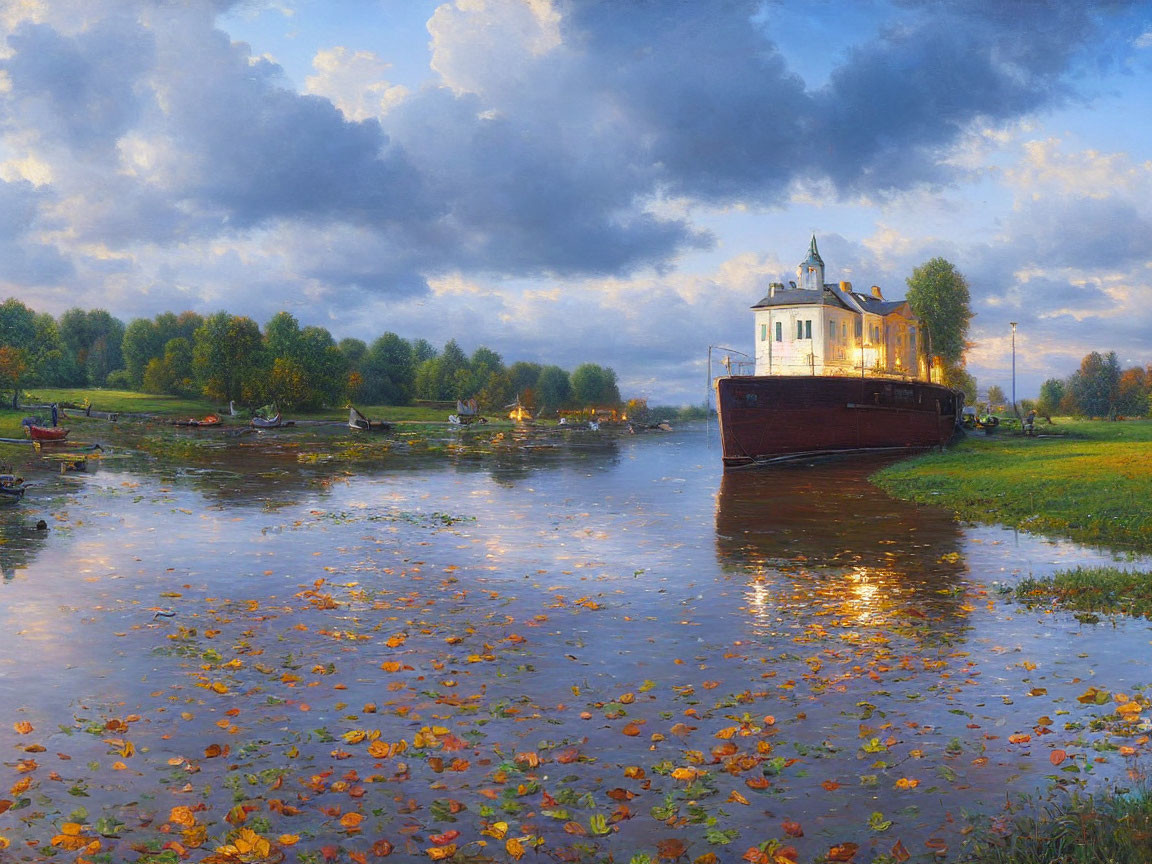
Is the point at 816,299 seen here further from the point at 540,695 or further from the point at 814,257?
the point at 540,695

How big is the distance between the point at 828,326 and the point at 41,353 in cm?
10586

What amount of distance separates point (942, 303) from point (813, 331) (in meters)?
57.1

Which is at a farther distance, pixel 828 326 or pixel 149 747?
pixel 828 326

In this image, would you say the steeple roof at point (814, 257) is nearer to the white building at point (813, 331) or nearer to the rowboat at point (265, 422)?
the white building at point (813, 331)

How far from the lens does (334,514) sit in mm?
26891

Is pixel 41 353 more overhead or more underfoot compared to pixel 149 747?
more overhead

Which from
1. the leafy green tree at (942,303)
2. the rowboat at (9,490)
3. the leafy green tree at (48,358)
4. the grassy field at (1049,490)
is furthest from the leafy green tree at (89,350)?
the grassy field at (1049,490)

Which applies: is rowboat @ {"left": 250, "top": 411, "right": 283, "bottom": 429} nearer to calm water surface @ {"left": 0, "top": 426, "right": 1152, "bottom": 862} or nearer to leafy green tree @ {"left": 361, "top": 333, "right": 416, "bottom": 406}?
leafy green tree @ {"left": 361, "top": 333, "right": 416, "bottom": 406}

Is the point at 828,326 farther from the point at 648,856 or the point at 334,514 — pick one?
the point at 648,856

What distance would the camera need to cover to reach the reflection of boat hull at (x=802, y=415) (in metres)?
48.9

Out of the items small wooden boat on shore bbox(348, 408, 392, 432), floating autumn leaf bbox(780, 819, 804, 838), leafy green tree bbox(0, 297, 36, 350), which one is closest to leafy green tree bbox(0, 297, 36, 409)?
leafy green tree bbox(0, 297, 36, 350)

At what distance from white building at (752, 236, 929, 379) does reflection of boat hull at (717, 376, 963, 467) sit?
14.3 ft

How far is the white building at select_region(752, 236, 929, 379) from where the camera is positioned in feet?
195

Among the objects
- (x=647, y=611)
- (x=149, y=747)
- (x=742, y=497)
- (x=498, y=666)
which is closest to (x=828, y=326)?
(x=742, y=497)
